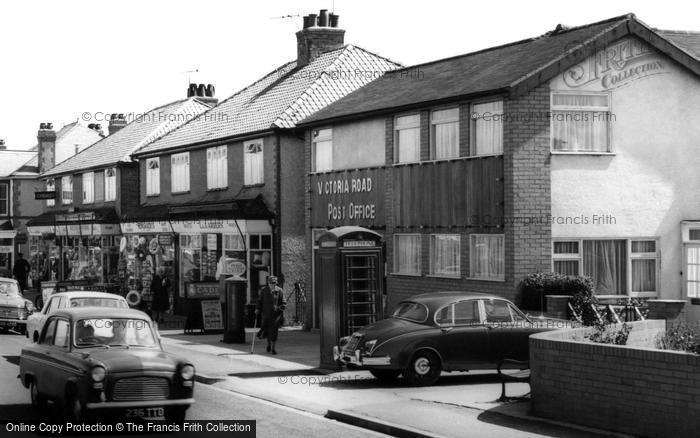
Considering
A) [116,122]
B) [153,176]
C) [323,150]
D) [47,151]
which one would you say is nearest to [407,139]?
[323,150]

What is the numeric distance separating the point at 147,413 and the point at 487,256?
1204 cm

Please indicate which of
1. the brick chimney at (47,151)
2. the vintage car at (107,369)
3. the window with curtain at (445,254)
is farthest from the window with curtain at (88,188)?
the vintage car at (107,369)

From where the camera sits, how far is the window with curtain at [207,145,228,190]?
36812mm

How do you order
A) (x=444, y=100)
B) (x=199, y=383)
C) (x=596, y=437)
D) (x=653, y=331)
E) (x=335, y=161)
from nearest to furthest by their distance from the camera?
(x=596, y=437)
(x=653, y=331)
(x=199, y=383)
(x=444, y=100)
(x=335, y=161)

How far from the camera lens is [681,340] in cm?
1302

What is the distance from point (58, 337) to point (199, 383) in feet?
16.5

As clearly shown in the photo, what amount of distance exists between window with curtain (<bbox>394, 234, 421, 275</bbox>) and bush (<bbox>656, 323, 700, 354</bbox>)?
1349cm

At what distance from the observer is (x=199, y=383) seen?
1952 cm

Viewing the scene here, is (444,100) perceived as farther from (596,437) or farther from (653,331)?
(596,437)

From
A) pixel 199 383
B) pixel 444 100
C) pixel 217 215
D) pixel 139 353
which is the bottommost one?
pixel 199 383

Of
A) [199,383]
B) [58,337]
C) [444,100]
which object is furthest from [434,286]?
[58,337]

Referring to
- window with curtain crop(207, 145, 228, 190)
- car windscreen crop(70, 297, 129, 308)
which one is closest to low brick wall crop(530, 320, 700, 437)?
car windscreen crop(70, 297, 129, 308)

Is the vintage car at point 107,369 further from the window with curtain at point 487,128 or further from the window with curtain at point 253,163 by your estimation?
the window with curtain at point 253,163

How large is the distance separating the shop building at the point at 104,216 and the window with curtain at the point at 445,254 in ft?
53.6
